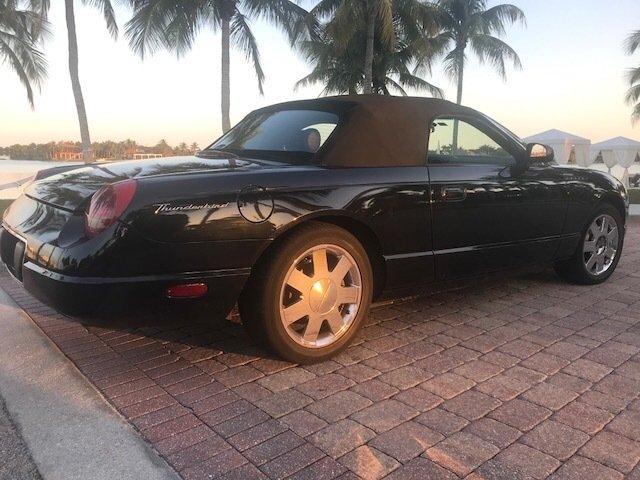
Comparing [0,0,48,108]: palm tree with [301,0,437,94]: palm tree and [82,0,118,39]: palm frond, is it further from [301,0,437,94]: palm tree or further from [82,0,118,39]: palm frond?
[301,0,437,94]: palm tree

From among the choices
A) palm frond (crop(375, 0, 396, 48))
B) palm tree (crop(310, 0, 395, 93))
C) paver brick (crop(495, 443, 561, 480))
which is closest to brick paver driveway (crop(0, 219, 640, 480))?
paver brick (crop(495, 443, 561, 480))

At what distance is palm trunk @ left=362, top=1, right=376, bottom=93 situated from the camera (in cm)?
2216

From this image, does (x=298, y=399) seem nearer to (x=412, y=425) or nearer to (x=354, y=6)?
(x=412, y=425)

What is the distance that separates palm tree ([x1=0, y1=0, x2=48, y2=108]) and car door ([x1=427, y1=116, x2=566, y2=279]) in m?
20.3

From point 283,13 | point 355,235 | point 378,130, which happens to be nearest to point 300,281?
point 355,235

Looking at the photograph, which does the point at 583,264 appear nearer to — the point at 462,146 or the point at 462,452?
the point at 462,146

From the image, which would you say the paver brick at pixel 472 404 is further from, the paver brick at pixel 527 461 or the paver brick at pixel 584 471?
the paver brick at pixel 584 471

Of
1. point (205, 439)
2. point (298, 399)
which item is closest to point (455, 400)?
point (298, 399)

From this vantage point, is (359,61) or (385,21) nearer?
(385,21)

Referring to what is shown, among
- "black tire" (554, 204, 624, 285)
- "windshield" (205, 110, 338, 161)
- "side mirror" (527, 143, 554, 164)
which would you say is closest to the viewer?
"windshield" (205, 110, 338, 161)

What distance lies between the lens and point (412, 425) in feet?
7.45

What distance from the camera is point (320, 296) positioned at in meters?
2.90

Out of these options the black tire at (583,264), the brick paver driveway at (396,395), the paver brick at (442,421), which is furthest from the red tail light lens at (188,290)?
the black tire at (583,264)

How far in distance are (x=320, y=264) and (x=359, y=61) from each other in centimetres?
2358
